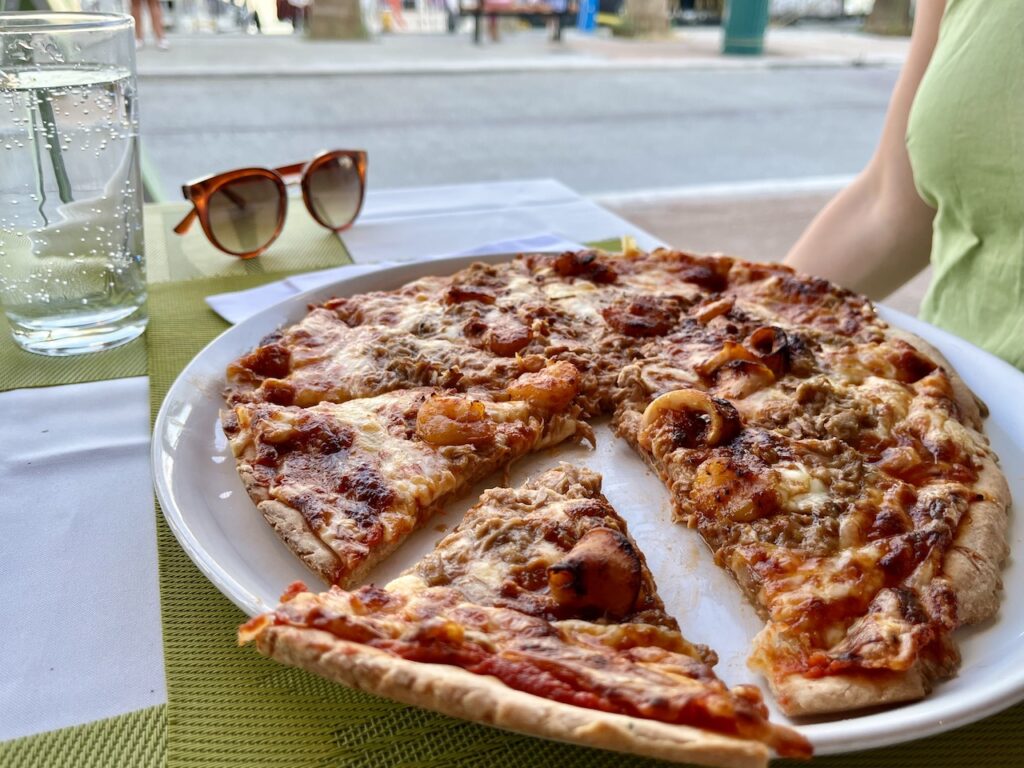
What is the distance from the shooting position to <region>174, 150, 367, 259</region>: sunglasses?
2.36 m

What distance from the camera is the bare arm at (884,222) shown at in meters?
2.26

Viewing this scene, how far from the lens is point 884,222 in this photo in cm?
231

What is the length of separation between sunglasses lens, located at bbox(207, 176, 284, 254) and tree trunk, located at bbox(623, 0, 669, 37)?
50.1 feet

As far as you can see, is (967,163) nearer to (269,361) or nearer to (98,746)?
(269,361)

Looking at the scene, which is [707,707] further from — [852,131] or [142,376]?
[852,131]

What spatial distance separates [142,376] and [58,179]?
0.39 metres

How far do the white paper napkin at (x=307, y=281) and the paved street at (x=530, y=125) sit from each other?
3.62 m

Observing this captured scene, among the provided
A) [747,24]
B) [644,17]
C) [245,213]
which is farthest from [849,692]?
[644,17]

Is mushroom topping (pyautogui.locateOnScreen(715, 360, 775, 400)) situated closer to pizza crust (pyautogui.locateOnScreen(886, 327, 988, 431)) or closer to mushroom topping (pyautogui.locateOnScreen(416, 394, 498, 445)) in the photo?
pizza crust (pyautogui.locateOnScreen(886, 327, 988, 431))

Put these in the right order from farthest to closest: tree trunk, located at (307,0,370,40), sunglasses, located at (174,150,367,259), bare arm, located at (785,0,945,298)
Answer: tree trunk, located at (307,0,370,40), sunglasses, located at (174,150,367,259), bare arm, located at (785,0,945,298)

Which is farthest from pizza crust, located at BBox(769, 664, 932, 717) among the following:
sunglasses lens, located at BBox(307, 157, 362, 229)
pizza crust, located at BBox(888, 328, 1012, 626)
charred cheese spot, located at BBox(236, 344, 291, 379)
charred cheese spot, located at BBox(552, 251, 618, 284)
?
sunglasses lens, located at BBox(307, 157, 362, 229)

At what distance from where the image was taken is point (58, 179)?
5.36 ft

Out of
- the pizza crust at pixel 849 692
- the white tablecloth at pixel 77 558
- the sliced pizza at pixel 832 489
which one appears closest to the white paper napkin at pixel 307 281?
the white tablecloth at pixel 77 558

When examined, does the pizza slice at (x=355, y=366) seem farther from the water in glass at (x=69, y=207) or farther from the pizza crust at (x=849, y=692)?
the pizza crust at (x=849, y=692)
